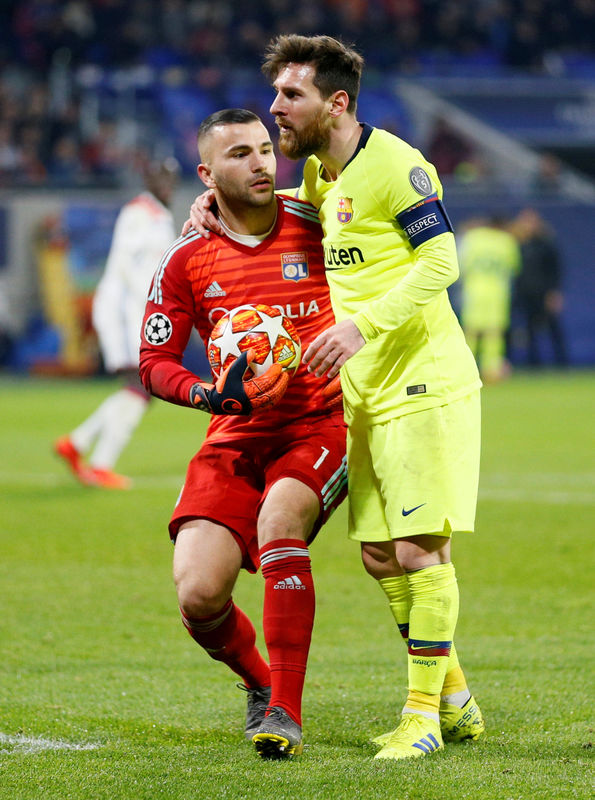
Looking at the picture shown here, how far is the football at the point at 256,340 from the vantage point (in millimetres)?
3666

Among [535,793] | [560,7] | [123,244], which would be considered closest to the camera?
[535,793]

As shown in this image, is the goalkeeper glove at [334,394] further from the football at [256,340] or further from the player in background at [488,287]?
the player in background at [488,287]

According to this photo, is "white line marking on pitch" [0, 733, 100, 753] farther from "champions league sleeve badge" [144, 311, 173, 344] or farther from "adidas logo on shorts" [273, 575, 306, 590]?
"champions league sleeve badge" [144, 311, 173, 344]

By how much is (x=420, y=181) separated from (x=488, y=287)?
609 inches

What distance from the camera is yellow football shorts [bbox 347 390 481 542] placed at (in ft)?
12.0

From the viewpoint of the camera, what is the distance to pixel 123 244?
9.73 meters

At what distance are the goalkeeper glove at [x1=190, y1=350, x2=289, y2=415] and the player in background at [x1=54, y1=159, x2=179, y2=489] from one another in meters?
5.67

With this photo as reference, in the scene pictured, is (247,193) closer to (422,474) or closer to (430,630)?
(422,474)

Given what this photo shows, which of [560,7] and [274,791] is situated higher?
[560,7]

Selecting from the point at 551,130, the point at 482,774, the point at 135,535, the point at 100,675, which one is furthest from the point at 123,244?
the point at 551,130

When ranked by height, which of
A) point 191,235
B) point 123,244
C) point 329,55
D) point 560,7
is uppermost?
point 560,7

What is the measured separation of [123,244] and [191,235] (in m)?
5.76

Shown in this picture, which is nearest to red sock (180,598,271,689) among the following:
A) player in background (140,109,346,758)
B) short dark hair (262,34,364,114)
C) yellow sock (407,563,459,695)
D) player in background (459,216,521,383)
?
player in background (140,109,346,758)

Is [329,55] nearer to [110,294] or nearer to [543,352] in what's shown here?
[110,294]
